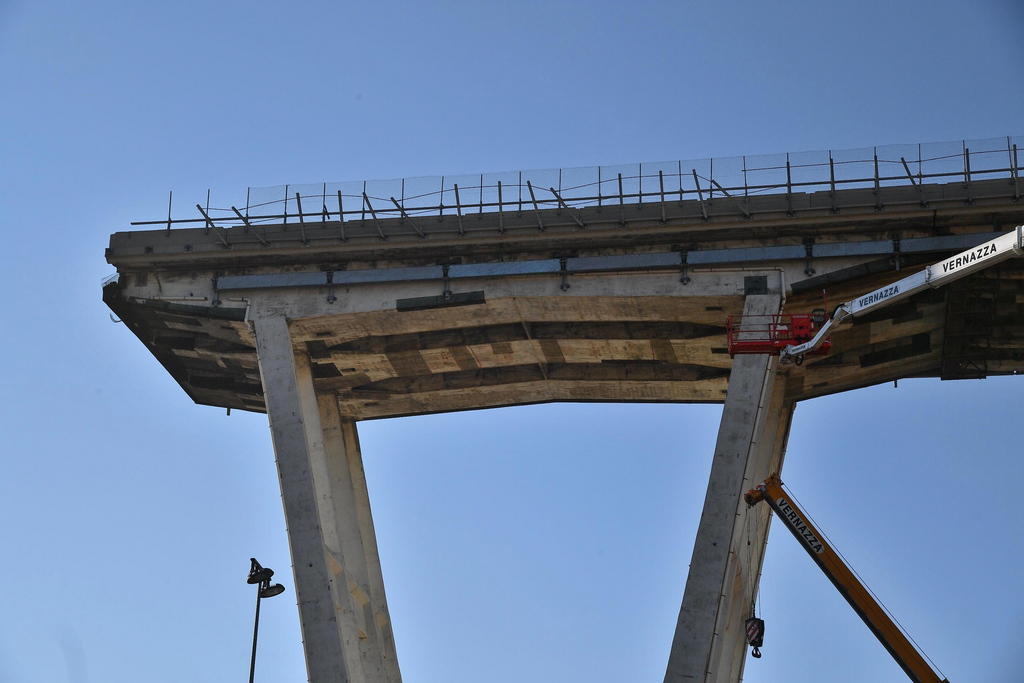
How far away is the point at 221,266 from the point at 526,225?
12.7m

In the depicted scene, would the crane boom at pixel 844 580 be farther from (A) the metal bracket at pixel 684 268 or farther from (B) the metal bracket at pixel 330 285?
(B) the metal bracket at pixel 330 285

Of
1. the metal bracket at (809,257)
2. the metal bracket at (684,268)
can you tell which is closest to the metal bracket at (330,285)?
the metal bracket at (684,268)

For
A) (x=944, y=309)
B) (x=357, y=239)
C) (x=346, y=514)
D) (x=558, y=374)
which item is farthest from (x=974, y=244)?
(x=346, y=514)

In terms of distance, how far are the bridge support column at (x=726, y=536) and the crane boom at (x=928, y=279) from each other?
73.8 inches

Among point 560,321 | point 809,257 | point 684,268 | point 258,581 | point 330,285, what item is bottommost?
point 258,581

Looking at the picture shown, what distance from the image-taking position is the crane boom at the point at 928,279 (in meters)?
43.1

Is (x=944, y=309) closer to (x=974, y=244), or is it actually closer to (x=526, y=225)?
(x=974, y=244)

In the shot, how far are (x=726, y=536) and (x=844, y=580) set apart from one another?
4.83 meters

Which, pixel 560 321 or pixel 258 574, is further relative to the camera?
pixel 560 321

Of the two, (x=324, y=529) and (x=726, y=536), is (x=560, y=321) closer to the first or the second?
(x=726, y=536)

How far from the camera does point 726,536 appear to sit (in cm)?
5038

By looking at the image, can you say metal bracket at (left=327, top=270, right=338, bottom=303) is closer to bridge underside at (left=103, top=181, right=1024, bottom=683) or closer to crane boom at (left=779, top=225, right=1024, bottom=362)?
bridge underside at (left=103, top=181, right=1024, bottom=683)

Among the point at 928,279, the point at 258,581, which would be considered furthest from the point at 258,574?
the point at 928,279

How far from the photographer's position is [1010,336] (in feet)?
185
